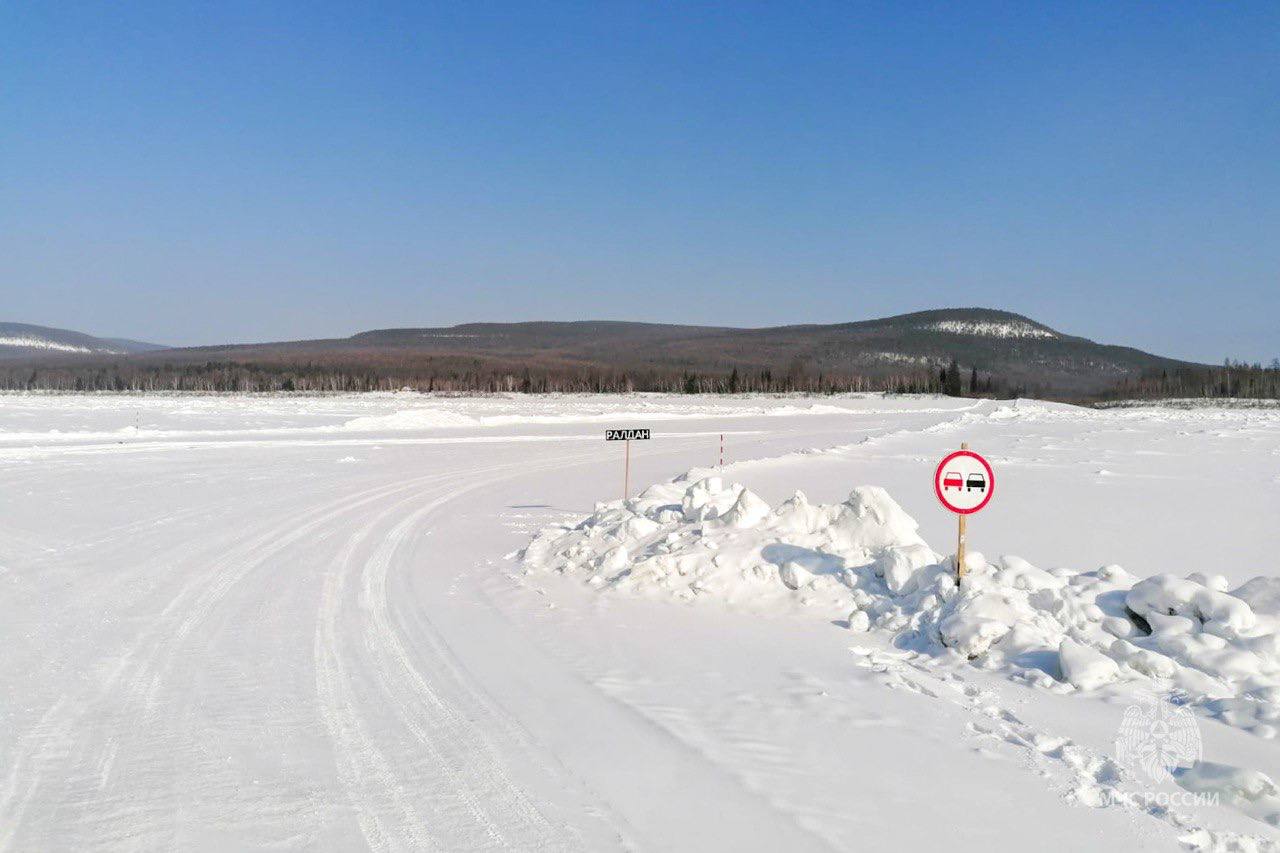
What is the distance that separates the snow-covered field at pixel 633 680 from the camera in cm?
416

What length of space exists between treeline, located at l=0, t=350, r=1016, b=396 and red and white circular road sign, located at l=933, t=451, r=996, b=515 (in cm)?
12563

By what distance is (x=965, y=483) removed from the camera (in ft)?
26.7

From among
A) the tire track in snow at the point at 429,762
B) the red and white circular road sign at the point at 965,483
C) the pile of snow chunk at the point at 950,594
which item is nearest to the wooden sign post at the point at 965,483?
the red and white circular road sign at the point at 965,483

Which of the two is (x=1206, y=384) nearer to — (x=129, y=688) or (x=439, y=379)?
(x=439, y=379)

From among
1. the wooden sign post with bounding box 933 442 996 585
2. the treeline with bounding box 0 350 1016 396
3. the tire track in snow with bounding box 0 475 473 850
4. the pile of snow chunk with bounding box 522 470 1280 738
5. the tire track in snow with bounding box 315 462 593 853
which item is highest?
the treeline with bounding box 0 350 1016 396

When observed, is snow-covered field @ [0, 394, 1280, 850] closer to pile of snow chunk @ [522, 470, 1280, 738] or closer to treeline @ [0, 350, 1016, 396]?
pile of snow chunk @ [522, 470, 1280, 738]

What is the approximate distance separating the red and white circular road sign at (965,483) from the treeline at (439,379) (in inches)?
4946

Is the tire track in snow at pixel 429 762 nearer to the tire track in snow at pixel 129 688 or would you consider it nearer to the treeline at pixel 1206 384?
the tire track in snow at pixel 129 688

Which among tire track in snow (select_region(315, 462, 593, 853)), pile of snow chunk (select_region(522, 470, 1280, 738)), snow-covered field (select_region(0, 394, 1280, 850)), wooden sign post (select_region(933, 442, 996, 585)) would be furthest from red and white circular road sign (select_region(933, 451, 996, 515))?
tire track in snow (select_region(315, 462, 593, 853))

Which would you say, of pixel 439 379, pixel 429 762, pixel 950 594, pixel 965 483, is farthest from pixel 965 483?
pixel 439 379

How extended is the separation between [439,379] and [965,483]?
498 feet

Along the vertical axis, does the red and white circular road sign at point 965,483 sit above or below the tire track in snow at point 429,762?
above

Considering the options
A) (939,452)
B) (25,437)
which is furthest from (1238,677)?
(25,437)

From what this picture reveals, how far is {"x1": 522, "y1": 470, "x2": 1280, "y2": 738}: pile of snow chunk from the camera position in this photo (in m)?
6.05
